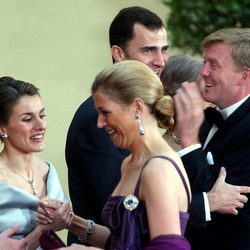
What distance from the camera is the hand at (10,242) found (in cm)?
444

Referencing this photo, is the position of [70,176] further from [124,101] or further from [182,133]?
[124,101]

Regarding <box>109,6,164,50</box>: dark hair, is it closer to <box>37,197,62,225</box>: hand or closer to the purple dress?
<box>37,197,62,225</box>: hand

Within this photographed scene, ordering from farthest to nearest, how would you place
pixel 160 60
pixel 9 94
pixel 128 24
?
pixel 128 24, pixel 160 60, pixel 9 94

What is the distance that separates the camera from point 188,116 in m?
4.27

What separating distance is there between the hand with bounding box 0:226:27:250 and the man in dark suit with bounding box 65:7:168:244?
1.58 ft

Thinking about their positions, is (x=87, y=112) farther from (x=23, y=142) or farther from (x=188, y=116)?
(x=188, y=116)

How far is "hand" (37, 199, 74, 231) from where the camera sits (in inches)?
172

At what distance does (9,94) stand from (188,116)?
3.33 feet

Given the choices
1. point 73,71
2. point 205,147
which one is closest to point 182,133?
point 205,147

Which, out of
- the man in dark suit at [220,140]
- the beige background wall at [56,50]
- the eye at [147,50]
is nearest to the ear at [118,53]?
the eye at [147,50]

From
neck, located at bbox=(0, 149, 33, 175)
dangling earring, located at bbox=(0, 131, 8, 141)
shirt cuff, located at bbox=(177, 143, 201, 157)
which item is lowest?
neck, located at bbox=(0, 149, 33, 175)

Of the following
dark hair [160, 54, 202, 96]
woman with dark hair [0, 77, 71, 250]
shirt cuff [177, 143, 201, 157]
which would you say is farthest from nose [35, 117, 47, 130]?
shirt cuff [177, 143, 201, 157]

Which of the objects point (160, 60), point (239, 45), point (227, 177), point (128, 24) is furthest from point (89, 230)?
point (128, 24)

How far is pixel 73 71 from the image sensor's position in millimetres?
8109
